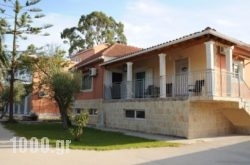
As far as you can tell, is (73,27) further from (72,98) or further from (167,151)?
(167,151)

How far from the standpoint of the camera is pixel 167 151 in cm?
1139

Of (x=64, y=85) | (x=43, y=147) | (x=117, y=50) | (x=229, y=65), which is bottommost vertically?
(x=43, y=147)

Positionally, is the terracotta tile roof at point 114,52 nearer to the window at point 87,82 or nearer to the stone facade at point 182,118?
the window at point 87,82

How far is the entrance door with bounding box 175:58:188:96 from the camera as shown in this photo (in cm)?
1670

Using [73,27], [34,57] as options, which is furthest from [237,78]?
[73,27]

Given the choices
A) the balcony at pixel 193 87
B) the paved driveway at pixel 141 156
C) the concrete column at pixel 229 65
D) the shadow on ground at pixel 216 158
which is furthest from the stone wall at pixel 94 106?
the shadow on ground at pixel 216 158

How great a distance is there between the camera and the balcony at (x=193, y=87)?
14273mm

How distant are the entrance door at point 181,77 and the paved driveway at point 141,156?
4.82 m

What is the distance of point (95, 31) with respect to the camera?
49000mm

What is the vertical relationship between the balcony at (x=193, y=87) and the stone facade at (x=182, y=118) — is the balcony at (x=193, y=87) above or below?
above

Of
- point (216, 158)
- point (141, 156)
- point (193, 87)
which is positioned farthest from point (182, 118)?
point (141, 156)

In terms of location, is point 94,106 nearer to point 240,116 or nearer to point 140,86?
point 140,86

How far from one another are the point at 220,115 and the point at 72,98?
8.87 meters

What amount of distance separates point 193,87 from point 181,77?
3.72 ft
